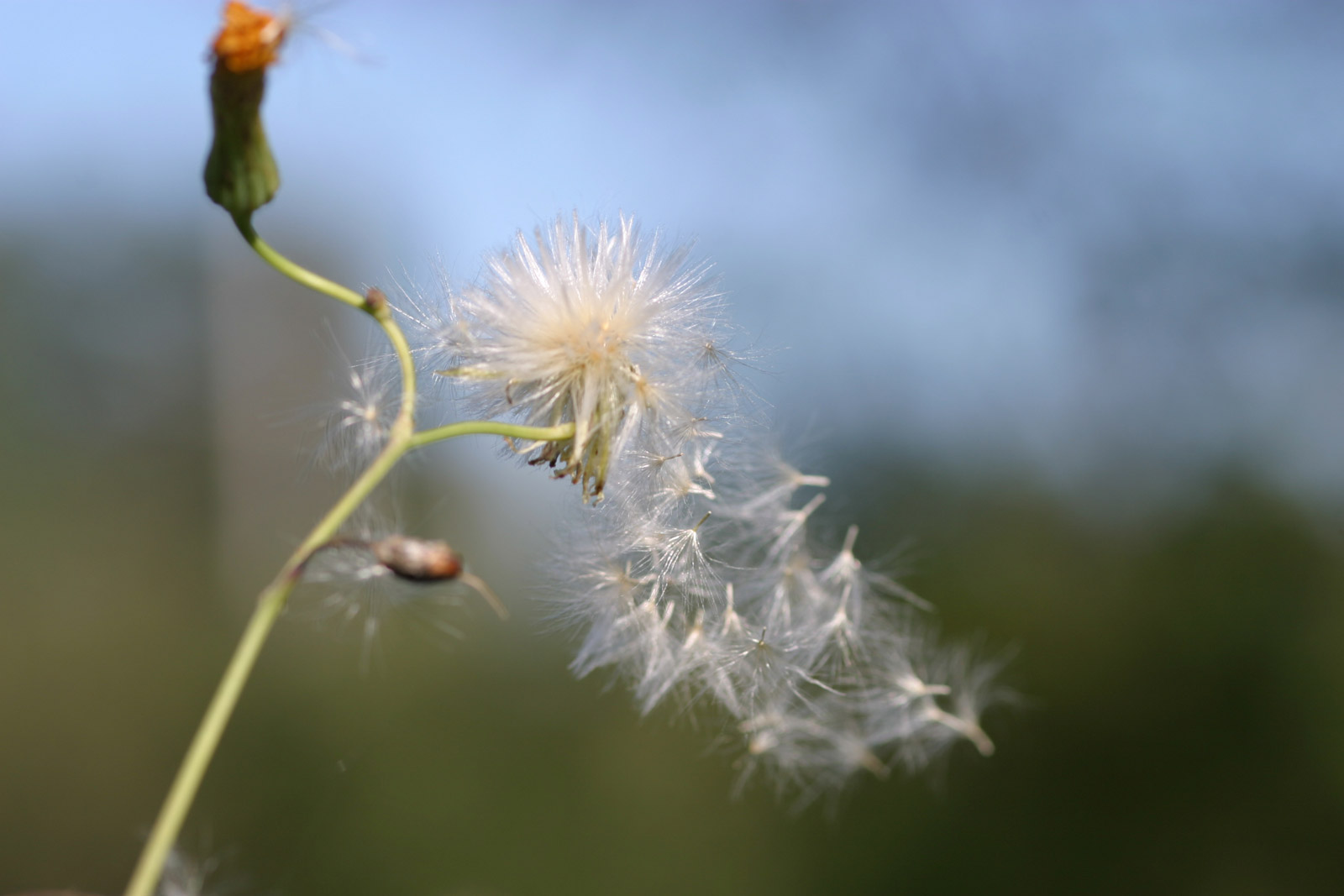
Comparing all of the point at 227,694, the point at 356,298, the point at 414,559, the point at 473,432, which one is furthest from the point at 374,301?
the point at 227,694

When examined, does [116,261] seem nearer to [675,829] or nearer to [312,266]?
[312,266]

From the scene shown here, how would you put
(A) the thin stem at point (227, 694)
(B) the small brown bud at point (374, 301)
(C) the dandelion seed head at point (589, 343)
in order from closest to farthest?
1. (A) the thin stem at point (227, 694)
2. (B) the small brown bud at point (374, 301)
3. (C) the dandelion seed head at point (589, 343)

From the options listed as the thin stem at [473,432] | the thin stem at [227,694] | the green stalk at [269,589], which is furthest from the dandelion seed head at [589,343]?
the thin stem at [227,694]

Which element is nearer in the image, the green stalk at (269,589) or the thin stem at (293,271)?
the green stalk at (269,589)

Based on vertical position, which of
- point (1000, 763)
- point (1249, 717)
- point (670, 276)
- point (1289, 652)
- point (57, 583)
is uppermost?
point (670, 276)

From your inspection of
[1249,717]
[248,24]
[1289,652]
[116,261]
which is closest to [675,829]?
Answer: [1249,717]

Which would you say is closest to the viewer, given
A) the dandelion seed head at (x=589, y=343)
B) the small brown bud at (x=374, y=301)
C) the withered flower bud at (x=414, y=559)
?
the withered flower bud at (x=414, y=559)

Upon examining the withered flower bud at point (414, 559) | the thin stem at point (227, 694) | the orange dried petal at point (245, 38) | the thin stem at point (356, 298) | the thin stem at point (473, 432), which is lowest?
the thin stem at point (227, 694)

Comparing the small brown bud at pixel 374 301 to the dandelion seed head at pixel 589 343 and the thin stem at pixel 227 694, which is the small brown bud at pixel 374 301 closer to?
the thin stem at pixel 227 694

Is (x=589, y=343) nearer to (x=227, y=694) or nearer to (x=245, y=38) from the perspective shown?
(x=245, y=38)
